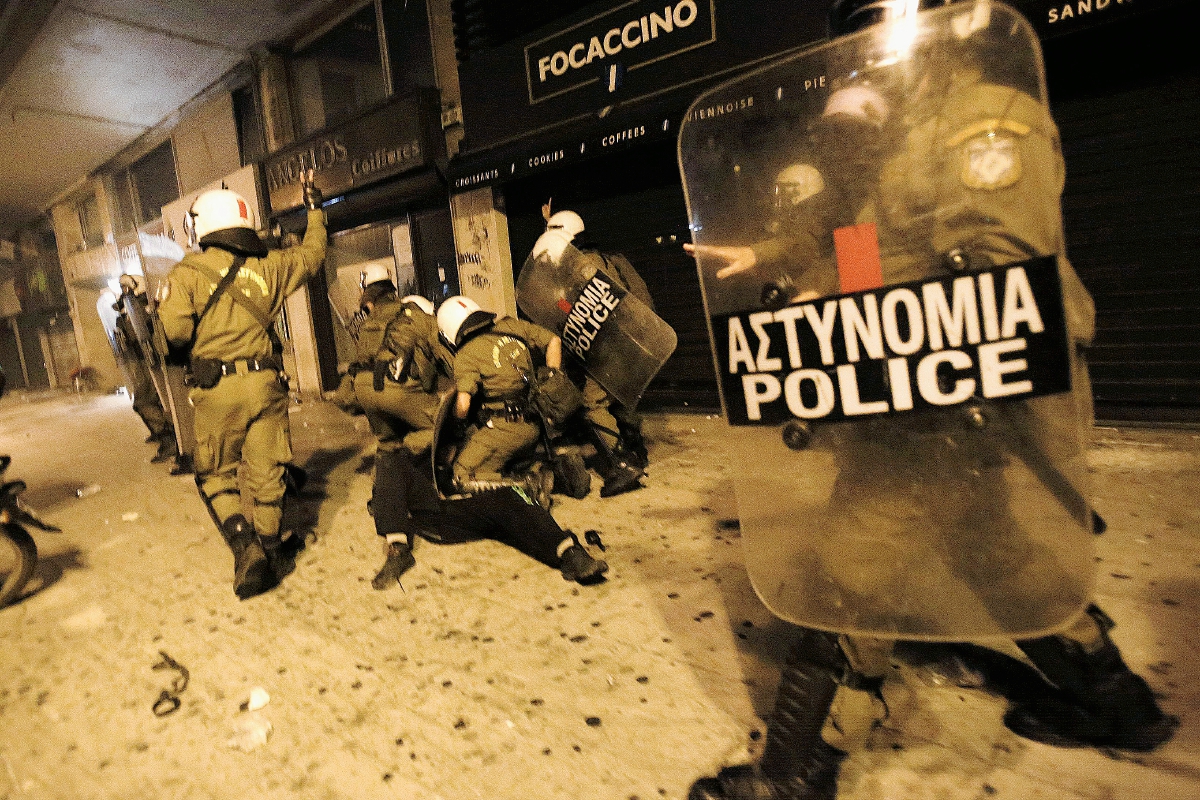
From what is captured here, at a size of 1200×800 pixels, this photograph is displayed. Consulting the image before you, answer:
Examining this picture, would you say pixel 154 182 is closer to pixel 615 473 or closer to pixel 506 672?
pixel 615 473

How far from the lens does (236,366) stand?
129 inches

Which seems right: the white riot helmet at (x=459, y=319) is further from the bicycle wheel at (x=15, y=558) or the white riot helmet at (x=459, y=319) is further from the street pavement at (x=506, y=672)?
the bicycle wheel at (x=15, y=558)

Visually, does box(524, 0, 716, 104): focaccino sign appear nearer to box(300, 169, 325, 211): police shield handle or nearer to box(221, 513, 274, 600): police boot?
box(300, 169, 325, 211): police shield handle

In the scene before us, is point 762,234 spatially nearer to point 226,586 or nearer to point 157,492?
point 226,586

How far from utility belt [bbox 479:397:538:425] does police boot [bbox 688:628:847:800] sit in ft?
8.00

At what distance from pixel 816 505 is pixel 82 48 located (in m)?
10.9

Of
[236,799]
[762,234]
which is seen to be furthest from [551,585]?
[762,234]

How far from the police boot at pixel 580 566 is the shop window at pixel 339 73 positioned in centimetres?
735

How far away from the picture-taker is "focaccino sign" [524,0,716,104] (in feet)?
17.6

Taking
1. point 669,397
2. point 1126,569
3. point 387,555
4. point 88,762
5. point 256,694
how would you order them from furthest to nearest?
point 669,397, point 387,555, point 1126,569, point 256,694, point 88,762

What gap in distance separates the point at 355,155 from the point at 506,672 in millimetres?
7668

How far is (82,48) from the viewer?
26.6 ft

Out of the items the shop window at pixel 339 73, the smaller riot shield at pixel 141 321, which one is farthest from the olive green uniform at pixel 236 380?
the shop window at pixel 339 73

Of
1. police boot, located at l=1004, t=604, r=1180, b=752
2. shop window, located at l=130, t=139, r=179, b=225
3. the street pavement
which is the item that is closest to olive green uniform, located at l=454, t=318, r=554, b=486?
the street pavement
